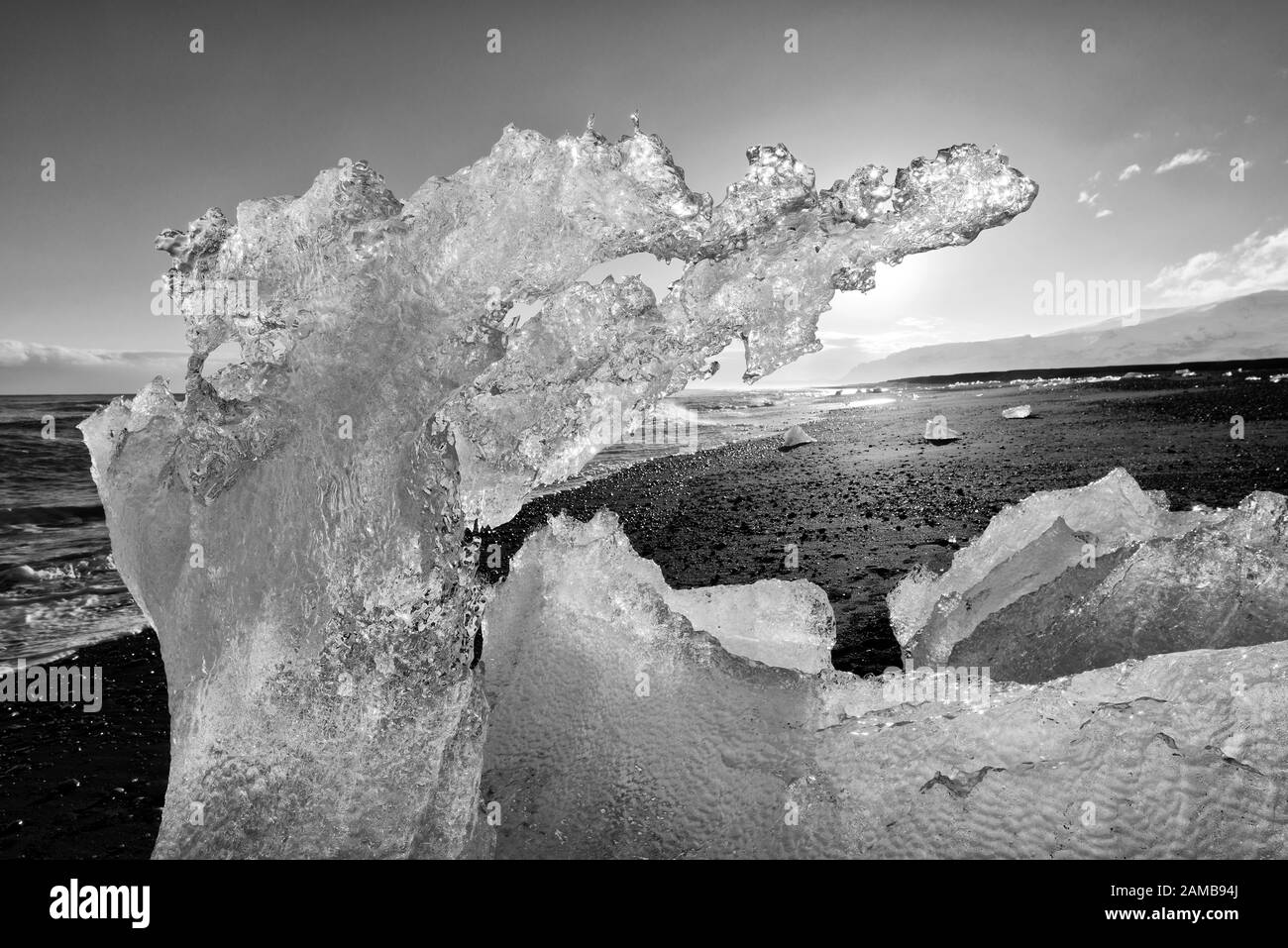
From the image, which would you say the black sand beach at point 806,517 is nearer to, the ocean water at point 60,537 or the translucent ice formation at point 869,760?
the ocean water at point 60,537

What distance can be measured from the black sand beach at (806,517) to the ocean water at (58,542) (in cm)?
84

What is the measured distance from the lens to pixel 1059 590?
3.80 meters

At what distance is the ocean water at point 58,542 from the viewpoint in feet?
21.2

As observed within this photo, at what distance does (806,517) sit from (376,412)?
23.3 ft

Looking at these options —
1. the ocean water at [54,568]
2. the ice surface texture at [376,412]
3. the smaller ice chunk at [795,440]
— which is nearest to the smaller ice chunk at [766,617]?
the ice surface texture at [376,412]

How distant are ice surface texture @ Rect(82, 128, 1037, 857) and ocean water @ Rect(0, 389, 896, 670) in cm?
119

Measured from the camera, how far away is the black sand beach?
3512 mm

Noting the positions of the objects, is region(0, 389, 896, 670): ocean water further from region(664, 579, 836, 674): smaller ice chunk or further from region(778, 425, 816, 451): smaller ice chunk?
region(778, 425, 816, 451): smaller ice chunk

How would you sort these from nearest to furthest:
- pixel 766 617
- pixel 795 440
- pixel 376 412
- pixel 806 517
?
pixel 376 412 < pixel 766 617 < pixel 806 517 < pixel 795 440

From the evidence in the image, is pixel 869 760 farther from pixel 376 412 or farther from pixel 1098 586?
pixel 376 412

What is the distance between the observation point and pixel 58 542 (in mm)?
10367

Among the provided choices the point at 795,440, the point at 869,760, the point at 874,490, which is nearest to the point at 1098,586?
the point at 869,760
